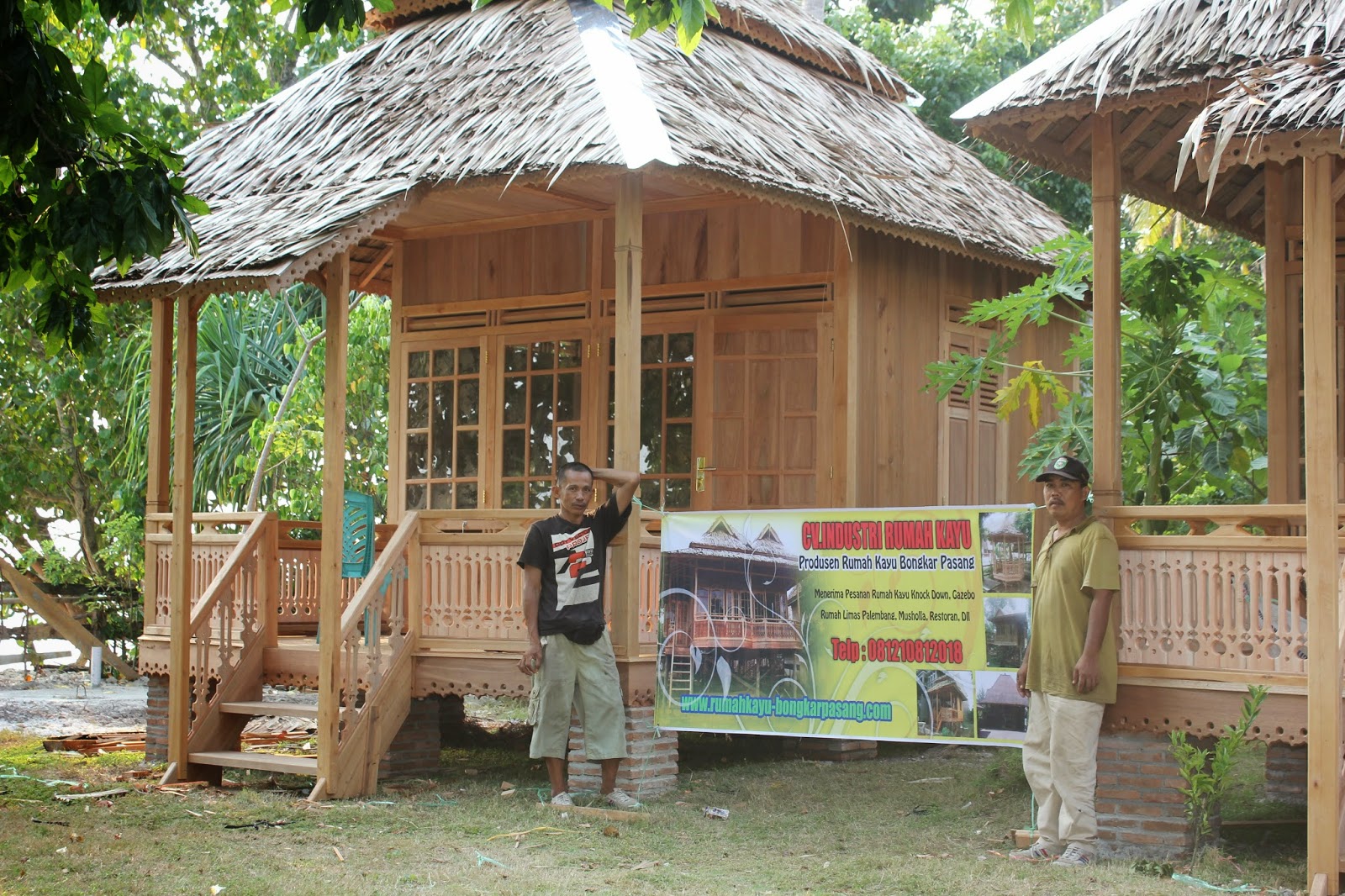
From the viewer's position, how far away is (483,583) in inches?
382

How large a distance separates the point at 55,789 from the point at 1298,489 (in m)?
7.76

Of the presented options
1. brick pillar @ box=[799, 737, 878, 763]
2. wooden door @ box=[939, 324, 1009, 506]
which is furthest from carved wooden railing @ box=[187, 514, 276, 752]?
wooden door @ box=[939, 324, 1009, 506]

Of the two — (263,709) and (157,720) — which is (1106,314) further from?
(157,720)

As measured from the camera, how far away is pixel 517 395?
12.2m

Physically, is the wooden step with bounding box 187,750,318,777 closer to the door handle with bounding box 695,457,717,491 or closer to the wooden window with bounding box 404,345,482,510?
the wooden window with bounding box 404,345,482,510

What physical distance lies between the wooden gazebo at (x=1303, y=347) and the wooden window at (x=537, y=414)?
4.50 metres

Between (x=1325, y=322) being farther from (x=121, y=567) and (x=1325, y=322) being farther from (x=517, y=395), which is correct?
(x=121, y=567)

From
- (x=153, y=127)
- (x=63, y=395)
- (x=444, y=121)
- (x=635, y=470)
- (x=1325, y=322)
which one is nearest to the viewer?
(x=1325, y=322)

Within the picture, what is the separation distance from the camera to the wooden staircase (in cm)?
930

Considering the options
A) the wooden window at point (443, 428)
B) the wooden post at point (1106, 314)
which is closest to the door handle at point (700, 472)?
the wooden window at point (443, 428)

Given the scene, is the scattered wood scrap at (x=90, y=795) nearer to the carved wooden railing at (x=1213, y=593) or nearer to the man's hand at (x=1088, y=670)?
the man's hand at (x=1088, y=670)

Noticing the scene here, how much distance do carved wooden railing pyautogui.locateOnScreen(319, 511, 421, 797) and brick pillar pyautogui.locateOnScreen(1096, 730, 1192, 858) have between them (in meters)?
4.34

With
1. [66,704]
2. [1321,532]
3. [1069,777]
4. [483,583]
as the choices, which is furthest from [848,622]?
[66,704]

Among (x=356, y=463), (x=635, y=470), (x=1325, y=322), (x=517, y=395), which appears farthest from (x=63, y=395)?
(x=1325, y=322)
